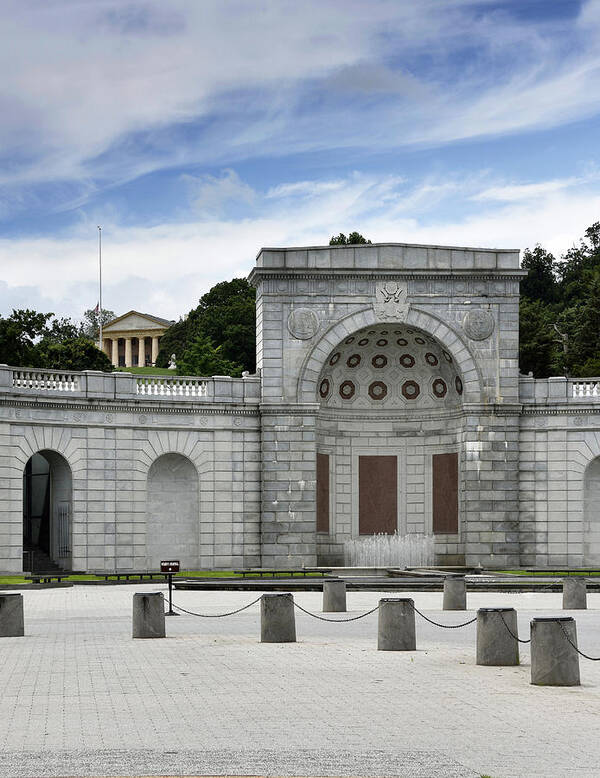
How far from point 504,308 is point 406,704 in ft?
126

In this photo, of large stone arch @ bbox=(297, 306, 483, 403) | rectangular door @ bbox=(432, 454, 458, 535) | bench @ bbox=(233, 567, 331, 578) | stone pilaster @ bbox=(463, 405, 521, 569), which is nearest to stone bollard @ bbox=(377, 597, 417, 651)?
bench @ bbox=(233, 567, 331, 578)

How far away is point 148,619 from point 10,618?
2858mm

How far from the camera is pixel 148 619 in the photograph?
25.4 m

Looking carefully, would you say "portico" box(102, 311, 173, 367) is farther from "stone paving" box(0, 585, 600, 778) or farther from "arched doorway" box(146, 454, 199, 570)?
"stone paving" box(0, 585, 600, 778)

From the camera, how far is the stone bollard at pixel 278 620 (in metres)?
24.4

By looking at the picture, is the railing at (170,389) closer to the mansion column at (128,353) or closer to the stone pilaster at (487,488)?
the stone pilaster at (487,488)

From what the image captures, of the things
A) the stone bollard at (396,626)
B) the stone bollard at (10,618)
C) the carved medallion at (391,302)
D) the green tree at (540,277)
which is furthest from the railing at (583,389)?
the green tree at (540,277)

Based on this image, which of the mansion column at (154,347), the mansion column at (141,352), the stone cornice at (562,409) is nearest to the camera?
the stone cornice at (562,409)

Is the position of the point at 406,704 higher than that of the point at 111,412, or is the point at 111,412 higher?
the point at 111,412

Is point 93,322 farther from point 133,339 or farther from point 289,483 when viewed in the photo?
point 289,483

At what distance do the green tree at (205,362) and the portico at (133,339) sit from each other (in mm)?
56150

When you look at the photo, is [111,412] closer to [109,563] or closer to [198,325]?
[109,563]

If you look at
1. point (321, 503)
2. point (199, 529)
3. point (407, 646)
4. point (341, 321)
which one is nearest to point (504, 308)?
point (341, 321)

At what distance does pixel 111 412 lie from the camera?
169 ft
